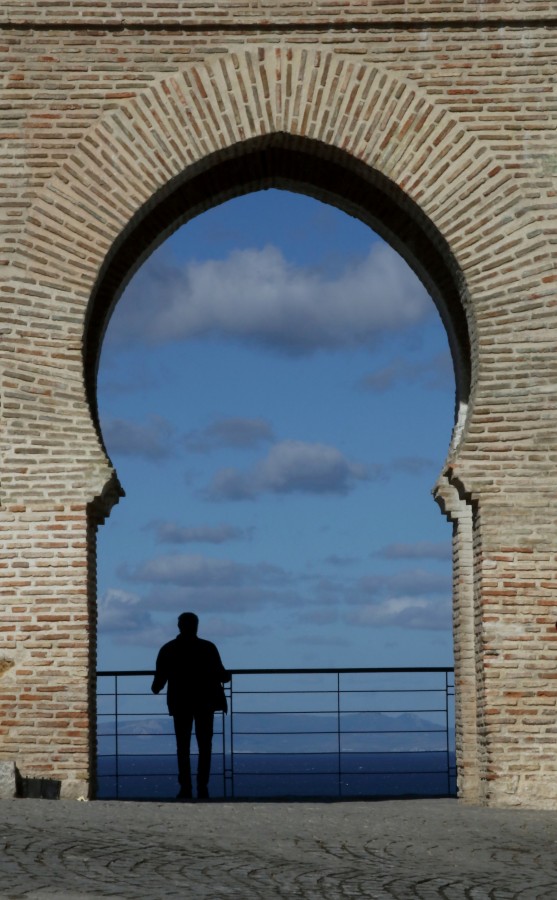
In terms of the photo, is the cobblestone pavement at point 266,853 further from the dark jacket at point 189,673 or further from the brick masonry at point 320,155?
the dark jacket at point 189,673

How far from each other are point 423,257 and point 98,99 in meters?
2.79

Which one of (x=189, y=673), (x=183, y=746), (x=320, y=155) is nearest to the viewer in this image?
(x=320, y=155)

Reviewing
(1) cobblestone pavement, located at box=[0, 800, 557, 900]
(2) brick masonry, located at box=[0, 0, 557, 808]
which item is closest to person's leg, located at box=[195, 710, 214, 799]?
(2) brick masonry, located at box=[0, 0, 557, 808]

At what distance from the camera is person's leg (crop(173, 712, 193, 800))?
12.3 meters

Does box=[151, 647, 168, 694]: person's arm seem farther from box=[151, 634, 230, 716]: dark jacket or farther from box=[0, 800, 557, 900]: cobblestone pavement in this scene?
box=[0, 800, 557, 900]: cobblestone pavement

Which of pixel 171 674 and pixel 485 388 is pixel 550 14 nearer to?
pixel 485 388

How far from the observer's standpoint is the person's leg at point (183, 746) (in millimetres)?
12297

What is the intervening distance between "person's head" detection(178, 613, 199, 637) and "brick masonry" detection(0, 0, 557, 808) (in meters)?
1.69

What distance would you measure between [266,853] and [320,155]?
5335 millimetres

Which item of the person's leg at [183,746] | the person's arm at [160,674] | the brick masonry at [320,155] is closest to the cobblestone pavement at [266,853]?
the brick masonry at [320,155]

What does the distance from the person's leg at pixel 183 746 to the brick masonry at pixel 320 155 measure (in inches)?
75.8

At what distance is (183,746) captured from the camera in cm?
1236

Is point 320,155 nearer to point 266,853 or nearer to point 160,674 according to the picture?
point 160,674

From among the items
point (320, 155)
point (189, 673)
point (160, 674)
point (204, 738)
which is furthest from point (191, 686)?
point (320, 155)
